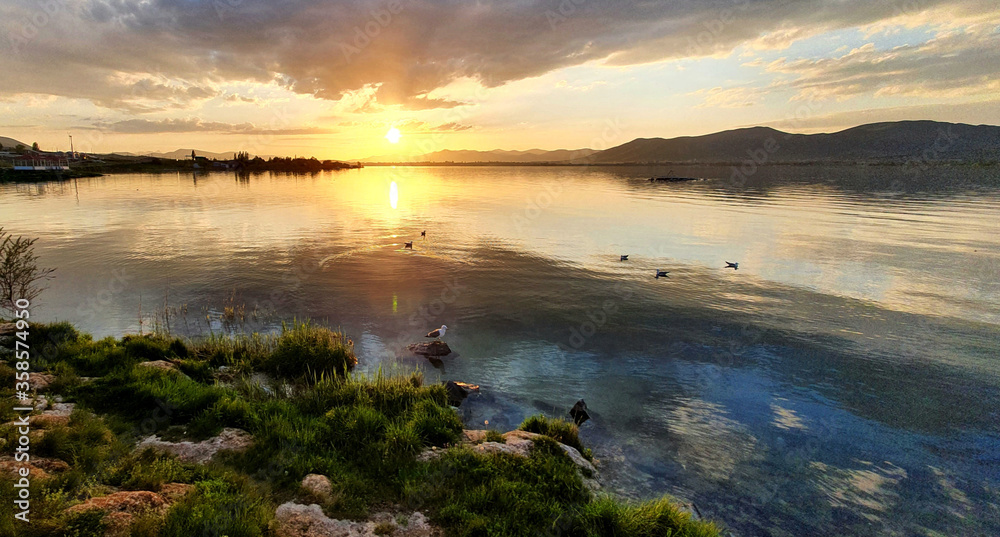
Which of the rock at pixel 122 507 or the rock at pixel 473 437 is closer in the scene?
the rock at pixel 122 507

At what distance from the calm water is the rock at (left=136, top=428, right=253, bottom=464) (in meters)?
6.18

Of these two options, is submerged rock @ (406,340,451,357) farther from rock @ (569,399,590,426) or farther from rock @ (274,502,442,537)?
rock @ (274,502,442,537)

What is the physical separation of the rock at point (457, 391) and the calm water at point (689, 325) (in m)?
Result: 0.40

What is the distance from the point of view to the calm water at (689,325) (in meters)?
10.4

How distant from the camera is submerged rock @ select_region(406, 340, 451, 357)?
54.9 ft

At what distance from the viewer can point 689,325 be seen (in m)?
20.2

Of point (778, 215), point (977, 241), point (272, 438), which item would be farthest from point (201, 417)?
point (778, 215)

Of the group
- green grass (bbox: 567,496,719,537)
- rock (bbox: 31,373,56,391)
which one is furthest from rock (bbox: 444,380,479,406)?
rock (bbox: 31,373,56,391)

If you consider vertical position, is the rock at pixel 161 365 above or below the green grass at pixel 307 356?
above

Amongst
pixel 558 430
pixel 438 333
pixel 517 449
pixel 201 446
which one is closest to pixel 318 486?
pixel 201 446

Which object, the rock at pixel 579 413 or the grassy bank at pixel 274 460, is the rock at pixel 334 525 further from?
the rock at pixel 579 413

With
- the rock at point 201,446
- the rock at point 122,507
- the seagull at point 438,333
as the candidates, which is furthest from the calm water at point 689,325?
the rock at point 122,507

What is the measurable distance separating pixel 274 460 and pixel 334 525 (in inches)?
87.6

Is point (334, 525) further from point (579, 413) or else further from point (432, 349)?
point (432, 349)
